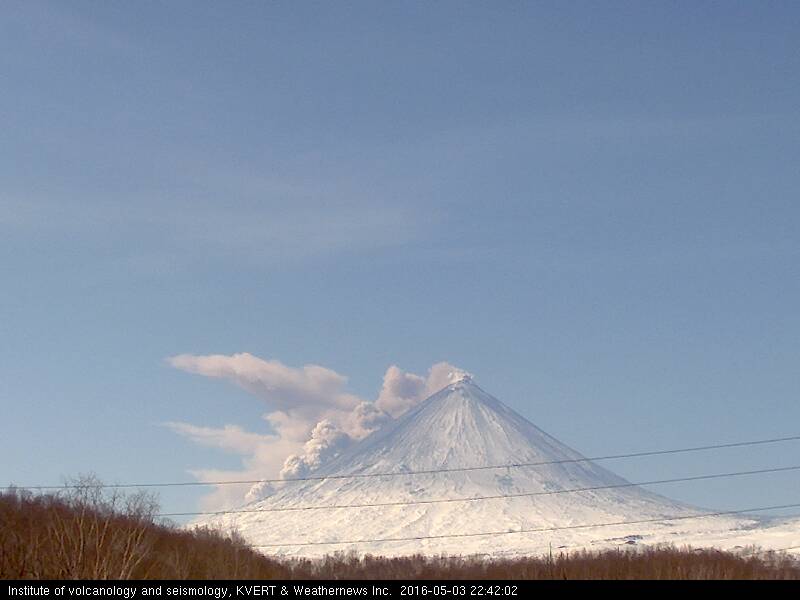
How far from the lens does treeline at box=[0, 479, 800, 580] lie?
36.7 m

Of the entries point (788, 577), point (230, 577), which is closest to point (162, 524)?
point (230, 577)

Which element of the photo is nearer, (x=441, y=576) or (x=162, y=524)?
(x=162, y=524)

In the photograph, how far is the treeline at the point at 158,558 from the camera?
120ft

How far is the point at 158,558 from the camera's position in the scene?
199 feet

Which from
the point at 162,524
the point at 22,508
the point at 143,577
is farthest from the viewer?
the point at 162,524

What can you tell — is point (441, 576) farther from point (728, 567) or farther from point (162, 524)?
point (162, 524)
